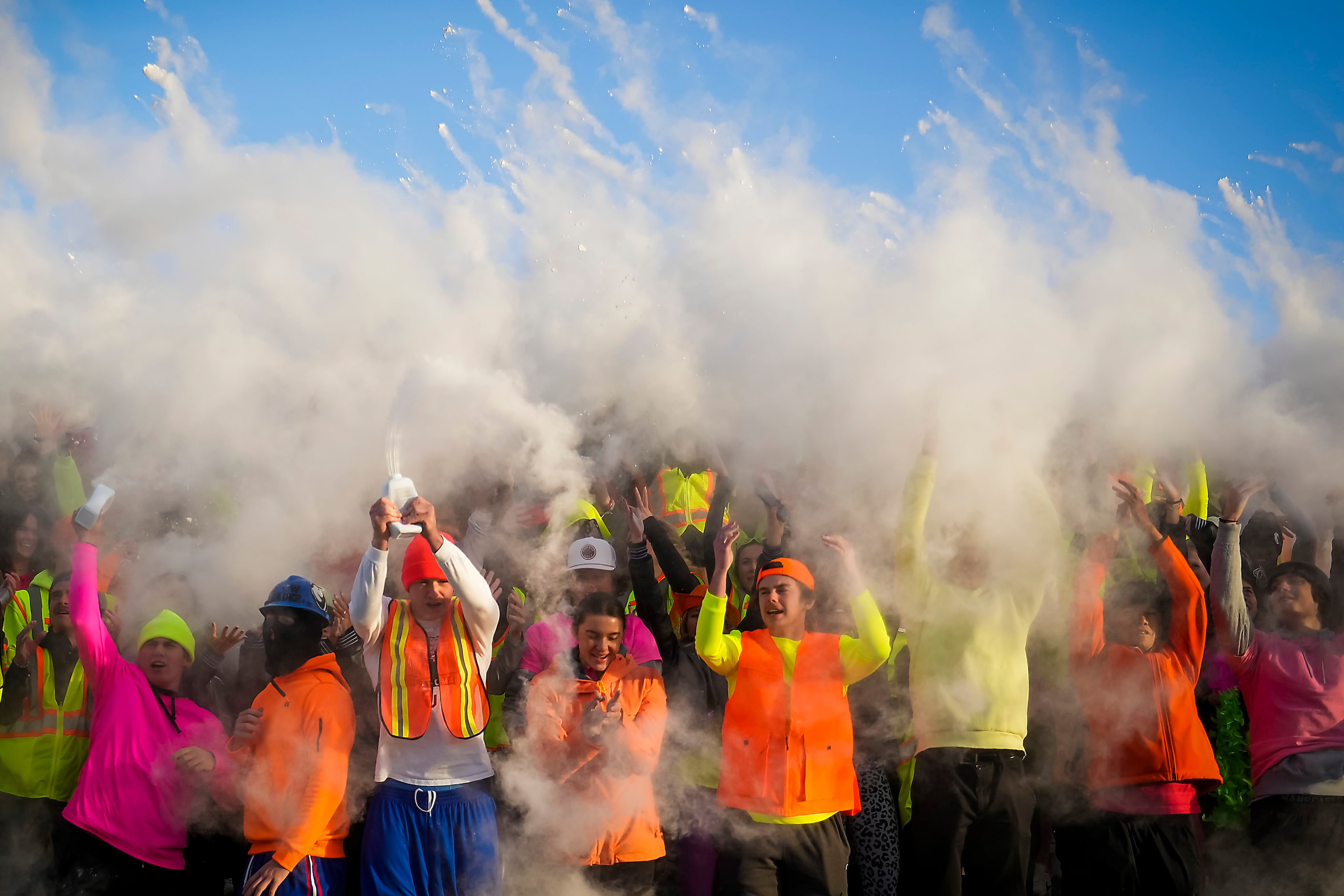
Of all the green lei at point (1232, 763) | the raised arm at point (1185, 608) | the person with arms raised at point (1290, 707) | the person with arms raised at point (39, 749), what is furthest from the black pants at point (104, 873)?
the person with arms raised at point (1290, 707)

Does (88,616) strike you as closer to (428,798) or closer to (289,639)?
(289,639)

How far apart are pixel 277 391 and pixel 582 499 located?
183 cm

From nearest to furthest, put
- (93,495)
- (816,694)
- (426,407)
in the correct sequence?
(816,694) < (93,495) < (426,407)

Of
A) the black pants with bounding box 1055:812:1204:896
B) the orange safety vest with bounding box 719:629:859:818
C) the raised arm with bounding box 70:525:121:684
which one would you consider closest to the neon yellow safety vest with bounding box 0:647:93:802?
the raised arm with bounding box 70:525:121:684

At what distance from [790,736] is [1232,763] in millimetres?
2094

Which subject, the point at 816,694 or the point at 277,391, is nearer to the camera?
the point at 816,694

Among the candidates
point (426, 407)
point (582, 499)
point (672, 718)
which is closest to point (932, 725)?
point (672, 718)

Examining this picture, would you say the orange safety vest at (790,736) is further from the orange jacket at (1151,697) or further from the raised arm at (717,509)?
the orange jacket at (1151,697)

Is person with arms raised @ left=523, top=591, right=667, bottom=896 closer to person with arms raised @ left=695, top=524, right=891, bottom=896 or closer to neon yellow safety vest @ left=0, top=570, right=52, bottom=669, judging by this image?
person with arms raised @ left=695, top=524, right=891, bottom=896

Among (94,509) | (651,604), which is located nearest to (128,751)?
(94,509)

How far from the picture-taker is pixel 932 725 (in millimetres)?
4270

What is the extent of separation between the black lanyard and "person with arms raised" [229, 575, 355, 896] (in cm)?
38

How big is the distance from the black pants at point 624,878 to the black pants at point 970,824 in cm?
111

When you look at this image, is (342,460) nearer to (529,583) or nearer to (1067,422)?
(529,583)
